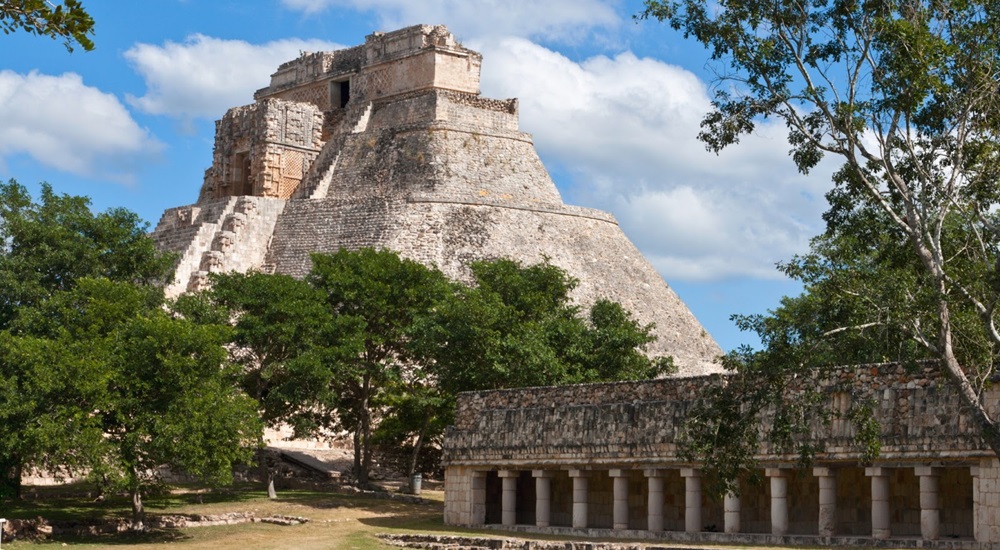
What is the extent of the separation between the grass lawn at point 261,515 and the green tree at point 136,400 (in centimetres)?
127

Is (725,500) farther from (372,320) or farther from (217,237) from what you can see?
(217,237)

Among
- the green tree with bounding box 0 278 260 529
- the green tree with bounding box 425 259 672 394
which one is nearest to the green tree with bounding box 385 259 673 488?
the green tree with bounding box 425 259 672 394

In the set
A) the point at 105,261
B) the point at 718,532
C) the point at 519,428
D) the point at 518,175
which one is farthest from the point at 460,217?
the point at 718,532

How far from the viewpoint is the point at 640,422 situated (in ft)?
96.6

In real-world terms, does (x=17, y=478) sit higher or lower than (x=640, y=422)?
lower

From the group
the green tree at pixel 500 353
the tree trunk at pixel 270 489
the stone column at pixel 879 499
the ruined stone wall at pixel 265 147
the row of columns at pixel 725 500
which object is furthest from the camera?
the ruined stone wall at pixel 265 147

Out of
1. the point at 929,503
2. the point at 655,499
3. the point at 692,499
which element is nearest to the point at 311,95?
the point at 655,499

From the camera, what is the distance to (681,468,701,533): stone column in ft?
93.5

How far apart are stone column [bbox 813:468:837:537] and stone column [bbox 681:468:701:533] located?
2.86 metres

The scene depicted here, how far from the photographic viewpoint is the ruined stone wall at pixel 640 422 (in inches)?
953

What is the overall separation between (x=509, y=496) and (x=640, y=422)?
4.46m

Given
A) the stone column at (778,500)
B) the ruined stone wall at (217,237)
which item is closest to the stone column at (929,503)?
the stone column at (778,500)

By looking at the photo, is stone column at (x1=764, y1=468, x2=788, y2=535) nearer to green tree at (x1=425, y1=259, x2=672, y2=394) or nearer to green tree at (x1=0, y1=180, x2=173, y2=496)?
green tree at (x1=425, y1=259, x2=672, y2=394)

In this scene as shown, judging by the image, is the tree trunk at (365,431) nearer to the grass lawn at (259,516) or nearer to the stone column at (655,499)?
the grass lawn at (259,516)
